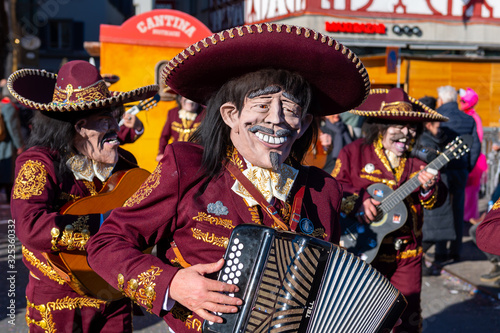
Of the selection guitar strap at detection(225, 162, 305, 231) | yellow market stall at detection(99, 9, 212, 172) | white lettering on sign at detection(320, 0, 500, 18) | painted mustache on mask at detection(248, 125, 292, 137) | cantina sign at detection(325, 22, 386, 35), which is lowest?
guitar strap at detection(225, 162, 305, 231)

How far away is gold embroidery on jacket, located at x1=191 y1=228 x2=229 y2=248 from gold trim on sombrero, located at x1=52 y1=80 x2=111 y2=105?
1.32 meters

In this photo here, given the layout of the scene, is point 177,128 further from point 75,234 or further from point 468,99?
point 75,234

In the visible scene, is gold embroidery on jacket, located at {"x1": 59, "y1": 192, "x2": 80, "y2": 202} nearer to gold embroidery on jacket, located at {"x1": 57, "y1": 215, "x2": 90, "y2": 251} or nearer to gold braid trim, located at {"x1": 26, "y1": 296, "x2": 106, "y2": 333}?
gold embroidery on jacket, located at {"x1": 57, "y1": 215, "x2": 90, "y2": 251}

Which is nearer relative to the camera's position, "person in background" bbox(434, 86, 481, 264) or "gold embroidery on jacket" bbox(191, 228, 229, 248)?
"gold embroidery on jacket" bbox(191, 228, 229, 248)

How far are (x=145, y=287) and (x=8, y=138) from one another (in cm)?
886

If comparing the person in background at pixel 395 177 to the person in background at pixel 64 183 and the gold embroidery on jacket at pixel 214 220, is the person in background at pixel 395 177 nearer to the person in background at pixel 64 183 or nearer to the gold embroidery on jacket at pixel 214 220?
the person in background at pixel 64 183

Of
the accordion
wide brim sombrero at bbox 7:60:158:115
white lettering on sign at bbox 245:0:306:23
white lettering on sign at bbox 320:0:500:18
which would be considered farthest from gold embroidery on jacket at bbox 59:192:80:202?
white lettering on sign at bbox 320:0:500:18

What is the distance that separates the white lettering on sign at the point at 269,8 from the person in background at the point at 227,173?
1359 centimetres

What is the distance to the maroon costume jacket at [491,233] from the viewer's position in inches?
91.8

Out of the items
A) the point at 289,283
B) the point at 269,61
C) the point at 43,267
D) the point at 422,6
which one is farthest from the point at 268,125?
the point at 422,6

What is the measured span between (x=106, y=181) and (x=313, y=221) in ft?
4.37

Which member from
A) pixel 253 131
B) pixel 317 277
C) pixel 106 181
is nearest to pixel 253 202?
pixel 253 131

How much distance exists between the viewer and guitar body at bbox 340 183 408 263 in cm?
411

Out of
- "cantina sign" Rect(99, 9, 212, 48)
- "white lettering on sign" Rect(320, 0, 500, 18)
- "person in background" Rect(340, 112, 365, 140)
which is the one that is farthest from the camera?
"white lettering on sign" Rect(320, 0, 500, 18)
